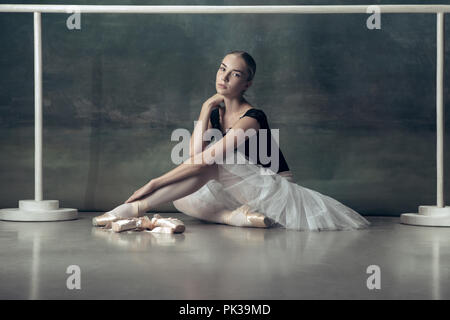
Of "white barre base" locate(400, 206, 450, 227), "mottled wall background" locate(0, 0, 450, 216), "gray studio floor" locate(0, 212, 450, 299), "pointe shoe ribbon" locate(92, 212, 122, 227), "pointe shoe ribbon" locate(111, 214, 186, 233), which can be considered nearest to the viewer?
"gray studio floor" locate(0, 212, 450, 299)

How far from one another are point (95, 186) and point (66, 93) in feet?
1.62

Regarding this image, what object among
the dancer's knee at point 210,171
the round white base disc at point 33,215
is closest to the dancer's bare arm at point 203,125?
the dancer's knee at point 210,171

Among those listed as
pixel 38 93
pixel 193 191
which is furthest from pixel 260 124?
pixel 38 93

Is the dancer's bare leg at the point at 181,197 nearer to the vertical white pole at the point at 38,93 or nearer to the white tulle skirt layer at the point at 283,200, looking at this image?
the white tulle skirt layer at the point at 283,200

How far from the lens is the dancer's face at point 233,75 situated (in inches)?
111

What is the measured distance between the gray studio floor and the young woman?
3.9 inches

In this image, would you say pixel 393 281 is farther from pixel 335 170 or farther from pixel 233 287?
pixel 335 170

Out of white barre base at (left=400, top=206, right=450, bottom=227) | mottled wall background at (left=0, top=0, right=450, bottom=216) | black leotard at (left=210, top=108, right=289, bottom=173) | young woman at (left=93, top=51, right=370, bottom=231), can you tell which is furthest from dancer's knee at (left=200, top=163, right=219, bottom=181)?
white barre base at (left=400, top=206, right=450, bottom=227)

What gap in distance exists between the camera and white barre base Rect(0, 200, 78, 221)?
2.83 meters

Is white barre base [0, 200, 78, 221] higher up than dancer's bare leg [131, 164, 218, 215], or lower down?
lower down

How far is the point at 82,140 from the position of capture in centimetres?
329

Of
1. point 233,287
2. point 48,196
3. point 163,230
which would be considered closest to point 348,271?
point 233,287

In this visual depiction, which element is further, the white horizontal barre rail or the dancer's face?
the dancer's face

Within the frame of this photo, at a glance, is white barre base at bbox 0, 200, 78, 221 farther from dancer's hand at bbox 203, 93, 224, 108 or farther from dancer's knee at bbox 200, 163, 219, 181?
dancer's hand at bbox 203, 93, 224, 108
